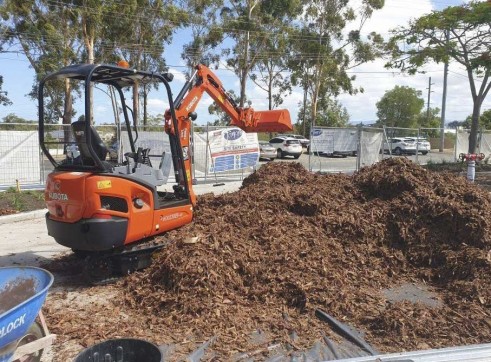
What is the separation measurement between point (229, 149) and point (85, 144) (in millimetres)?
12378

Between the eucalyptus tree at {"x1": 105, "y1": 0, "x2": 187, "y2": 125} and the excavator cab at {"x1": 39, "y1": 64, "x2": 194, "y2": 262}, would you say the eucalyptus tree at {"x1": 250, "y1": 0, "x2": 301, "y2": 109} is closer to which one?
the eucalyptus tree at {"x1": 105, "y1": 0, "x2": 187, "y2": 125}

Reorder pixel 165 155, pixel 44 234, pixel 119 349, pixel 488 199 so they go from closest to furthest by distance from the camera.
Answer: pixel 119 349, pixel 165 155, pixel 488 199, pixel 44 234

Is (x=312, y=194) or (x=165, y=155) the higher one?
(x=165, y=155)

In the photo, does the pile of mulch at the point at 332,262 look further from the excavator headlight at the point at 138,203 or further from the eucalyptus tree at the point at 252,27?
the eucalyptus tree at the point at 252,27

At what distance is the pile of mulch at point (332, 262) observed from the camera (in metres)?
4.70

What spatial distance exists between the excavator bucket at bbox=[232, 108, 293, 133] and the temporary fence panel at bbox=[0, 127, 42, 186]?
10.3 meters

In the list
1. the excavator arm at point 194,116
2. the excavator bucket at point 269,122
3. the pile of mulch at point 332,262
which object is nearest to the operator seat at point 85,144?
the excavator arm at point 194,116

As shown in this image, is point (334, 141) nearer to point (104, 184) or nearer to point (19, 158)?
point (19, 158)

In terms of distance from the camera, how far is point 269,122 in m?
7.75

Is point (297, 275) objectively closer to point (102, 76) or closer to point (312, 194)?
point (312, 194)

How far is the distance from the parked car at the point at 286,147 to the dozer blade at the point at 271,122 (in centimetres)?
2326

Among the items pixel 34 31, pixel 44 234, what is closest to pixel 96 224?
pixel 44 234

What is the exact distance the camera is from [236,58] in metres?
41.9

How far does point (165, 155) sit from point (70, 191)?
1480mm
